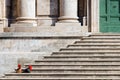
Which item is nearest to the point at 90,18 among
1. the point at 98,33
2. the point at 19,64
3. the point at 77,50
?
the point at 98,33

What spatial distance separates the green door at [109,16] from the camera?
22.9 meters

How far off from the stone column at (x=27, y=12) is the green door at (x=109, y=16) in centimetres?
349

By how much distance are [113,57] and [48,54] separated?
114 inches

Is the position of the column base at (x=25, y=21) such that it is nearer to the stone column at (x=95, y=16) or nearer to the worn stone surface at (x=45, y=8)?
the worn stone surface at (x=45, y=8)

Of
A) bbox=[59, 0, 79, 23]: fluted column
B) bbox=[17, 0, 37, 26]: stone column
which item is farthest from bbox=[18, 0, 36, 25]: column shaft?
bbox=[59, 0, 79, 23]: fluted column

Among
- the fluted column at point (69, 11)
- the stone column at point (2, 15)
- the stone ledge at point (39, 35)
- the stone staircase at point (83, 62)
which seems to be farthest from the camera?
the stone column at point (2, 15)

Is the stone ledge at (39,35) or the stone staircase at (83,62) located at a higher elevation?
the stone ledge at (39,35)

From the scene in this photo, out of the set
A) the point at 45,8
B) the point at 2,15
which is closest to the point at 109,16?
the point at 45,8

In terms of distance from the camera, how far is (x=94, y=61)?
63.4ft

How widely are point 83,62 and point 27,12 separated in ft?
13.5

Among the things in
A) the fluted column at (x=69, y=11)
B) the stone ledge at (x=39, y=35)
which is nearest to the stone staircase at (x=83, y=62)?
the stone ledge at (x=39, y=35)

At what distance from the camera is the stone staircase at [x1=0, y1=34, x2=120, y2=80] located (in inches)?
731

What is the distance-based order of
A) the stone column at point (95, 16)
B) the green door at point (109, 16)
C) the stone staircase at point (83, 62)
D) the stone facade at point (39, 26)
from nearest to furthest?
the stone staircase at point (83, 62)
the stone facade at point (39, 26)
the stone column at point (95, 16)
the green door at point (109, 16)

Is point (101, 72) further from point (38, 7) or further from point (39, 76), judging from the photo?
point (38, 7)
